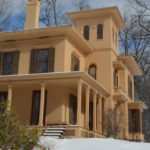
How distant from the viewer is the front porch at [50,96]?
18944 mm

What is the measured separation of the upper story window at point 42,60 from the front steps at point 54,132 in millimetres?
4280

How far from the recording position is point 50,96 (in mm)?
20734

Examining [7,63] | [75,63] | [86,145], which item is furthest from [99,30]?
[86,145]

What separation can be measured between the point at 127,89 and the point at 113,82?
3.60 metres

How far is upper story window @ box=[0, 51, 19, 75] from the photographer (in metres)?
22.3

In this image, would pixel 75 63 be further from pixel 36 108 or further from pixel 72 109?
pixel 36 108

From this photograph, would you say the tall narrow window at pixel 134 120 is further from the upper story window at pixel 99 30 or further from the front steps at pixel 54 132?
the front steps at pixel 54 132

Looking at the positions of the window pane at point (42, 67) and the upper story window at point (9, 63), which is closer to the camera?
the window pane at point (42, 67)

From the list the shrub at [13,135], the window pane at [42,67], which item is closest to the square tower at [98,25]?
the window pane at [42,67]

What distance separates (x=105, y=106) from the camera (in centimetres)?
2386

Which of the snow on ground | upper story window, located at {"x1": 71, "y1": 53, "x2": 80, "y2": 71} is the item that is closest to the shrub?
the snow on ground

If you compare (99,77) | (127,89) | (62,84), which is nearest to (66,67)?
(62,84)

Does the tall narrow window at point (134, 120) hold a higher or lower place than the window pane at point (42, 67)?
lower

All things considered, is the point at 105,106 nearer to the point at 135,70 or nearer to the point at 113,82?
the point at 113,82
